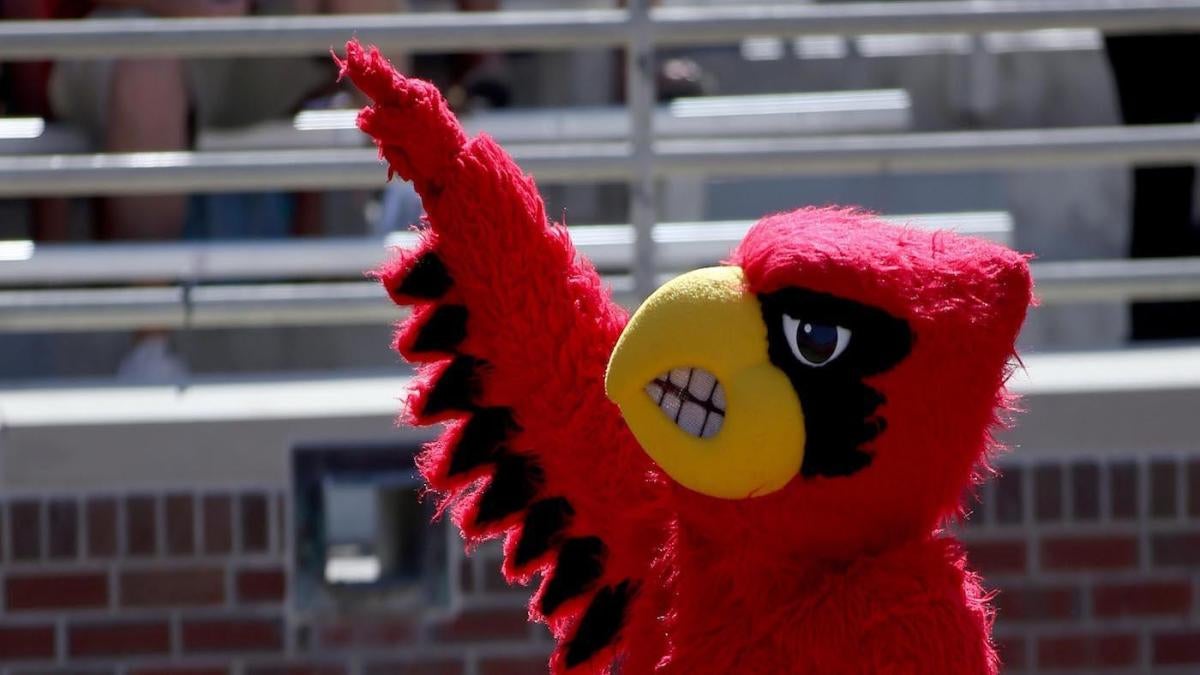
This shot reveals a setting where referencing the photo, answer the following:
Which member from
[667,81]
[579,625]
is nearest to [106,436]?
[579,625]

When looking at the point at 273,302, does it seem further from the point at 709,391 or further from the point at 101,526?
the point at 709,391

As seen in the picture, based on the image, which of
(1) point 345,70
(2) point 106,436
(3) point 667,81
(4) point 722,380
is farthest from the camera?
(3) point 667,81

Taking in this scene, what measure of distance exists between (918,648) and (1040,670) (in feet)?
5.99

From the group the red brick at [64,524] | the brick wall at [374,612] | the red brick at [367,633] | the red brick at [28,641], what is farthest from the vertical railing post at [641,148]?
the red brick at [28,641]

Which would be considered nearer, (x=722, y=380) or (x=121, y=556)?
(x=722, y=380)

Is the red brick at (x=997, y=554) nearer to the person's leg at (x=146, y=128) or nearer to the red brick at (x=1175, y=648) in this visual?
the red brick at (x=1175, y=648)

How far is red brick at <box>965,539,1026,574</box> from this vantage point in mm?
3342

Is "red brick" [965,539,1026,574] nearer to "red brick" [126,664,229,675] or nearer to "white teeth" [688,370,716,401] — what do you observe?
"red brick" [126,664,229,675]

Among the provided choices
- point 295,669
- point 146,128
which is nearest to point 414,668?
point 295,669

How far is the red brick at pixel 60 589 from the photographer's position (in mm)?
3240

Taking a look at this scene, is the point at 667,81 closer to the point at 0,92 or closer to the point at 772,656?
the point at 0,92

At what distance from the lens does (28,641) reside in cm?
327

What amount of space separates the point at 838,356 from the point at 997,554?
1805 millimetres

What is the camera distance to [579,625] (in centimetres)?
197
